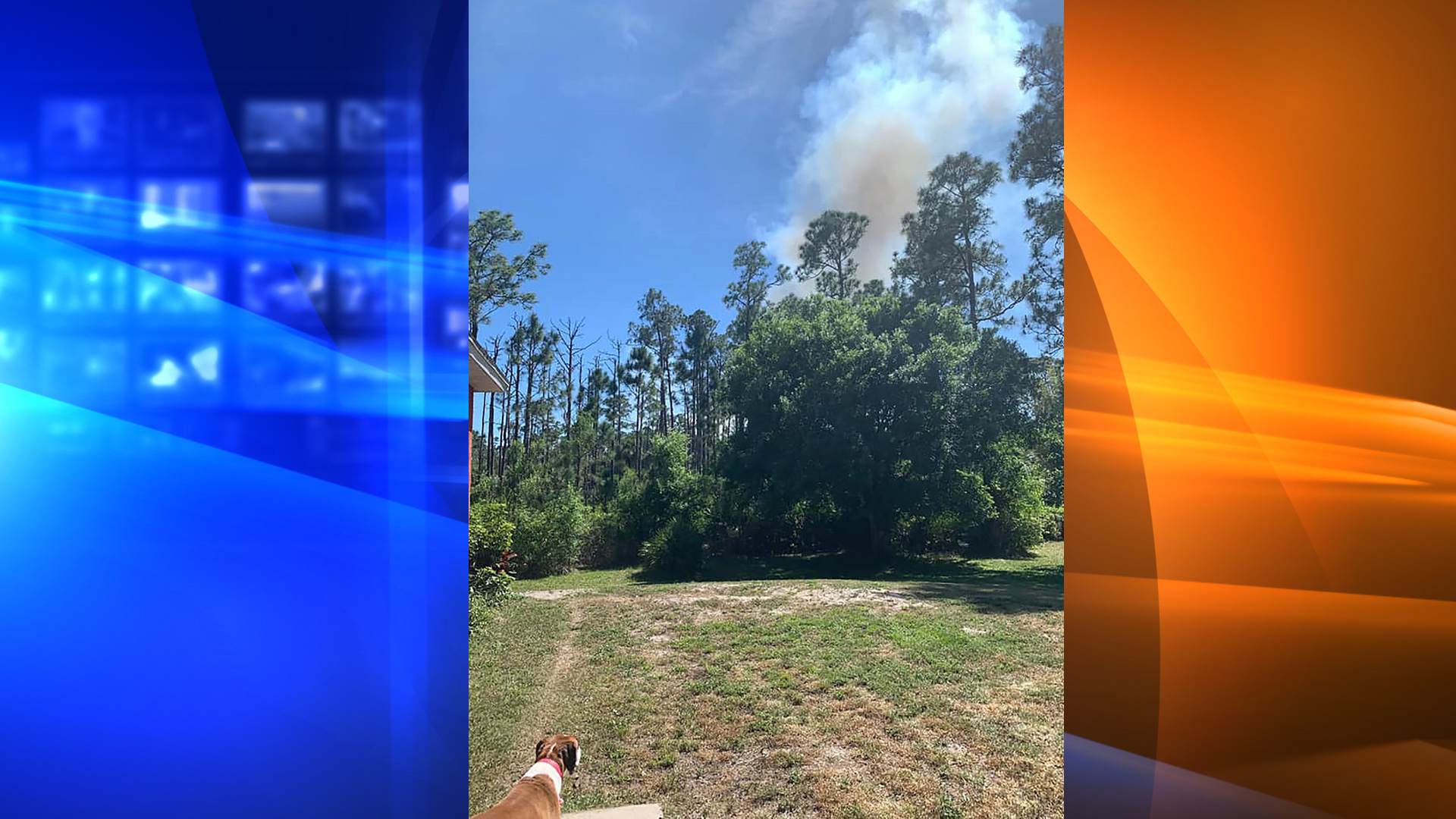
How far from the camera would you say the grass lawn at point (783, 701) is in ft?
8.30

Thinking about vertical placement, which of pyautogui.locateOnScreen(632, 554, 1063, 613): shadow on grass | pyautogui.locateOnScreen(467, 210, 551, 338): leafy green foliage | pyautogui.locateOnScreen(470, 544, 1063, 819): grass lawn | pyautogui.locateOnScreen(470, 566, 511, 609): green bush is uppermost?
pyautogui.locateOnScreen(467, 210, 551, 338): leafy green foliage

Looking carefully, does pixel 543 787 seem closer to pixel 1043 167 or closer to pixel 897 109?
pixel 1043 167

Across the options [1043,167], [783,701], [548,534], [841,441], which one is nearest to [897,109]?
[1043,167]

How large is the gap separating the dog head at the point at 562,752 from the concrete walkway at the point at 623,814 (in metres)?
0.18

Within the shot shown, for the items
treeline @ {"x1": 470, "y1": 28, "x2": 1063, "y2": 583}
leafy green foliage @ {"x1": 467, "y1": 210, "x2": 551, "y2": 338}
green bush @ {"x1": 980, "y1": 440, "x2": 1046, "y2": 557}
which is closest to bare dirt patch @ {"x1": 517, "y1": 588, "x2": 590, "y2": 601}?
treeline @ {"x1": 470, "y1": 28, "x2": 1063, "y2": 583}

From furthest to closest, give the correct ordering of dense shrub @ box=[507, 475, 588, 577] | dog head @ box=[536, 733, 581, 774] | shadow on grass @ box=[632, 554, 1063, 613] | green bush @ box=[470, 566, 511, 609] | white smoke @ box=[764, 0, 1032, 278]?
white smoke @ box=[764, 0, 1032, 278]
dense shrub @ box=[507, 475, 588, 577]
shadow on grass @ box=[632, 554, 1063, 613]
green bush @ box=[470, 566, 511, 609]
dog head @ box=[536, 733, 581, 774]

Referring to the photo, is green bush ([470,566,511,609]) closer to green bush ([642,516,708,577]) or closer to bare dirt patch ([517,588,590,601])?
bare dirt patch ([517,588,590,601])

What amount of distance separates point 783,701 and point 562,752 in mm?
2000

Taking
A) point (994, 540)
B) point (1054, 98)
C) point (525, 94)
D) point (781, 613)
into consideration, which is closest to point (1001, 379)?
point (994, 540)
